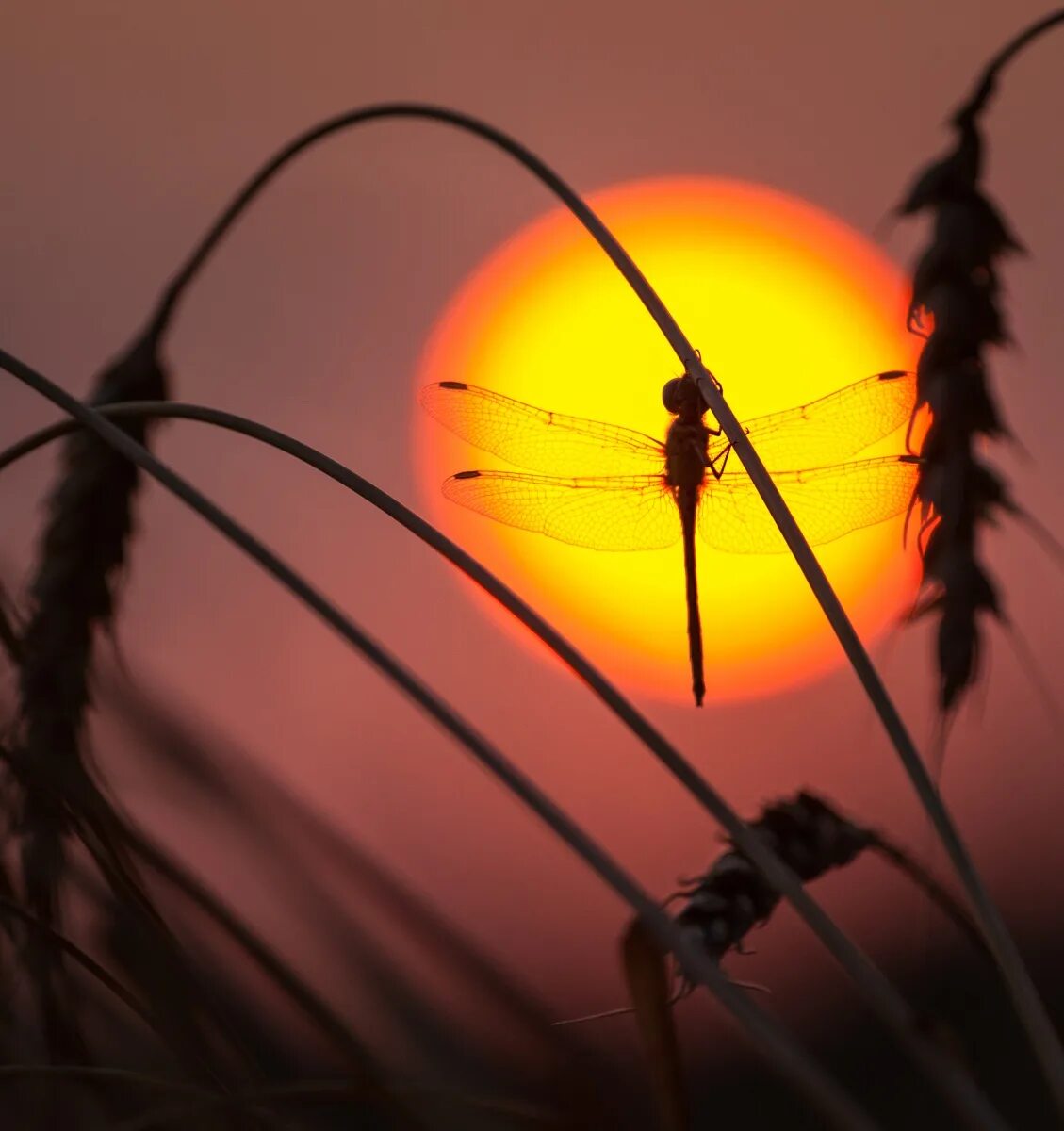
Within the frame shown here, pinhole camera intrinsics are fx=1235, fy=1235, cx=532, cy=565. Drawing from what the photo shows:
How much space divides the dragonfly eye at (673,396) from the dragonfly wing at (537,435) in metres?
0.29

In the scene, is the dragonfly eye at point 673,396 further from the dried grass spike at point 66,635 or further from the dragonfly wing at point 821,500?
the dried grass spike at point 66,635

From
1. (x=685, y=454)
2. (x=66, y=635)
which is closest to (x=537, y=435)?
(x=685, y=454)

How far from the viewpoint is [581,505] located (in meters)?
2.39

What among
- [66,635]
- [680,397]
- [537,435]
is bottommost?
[66,635]

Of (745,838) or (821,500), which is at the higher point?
(821,500)

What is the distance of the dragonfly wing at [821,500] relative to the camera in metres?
2.13

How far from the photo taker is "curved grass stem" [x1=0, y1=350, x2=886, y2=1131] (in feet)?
1.97

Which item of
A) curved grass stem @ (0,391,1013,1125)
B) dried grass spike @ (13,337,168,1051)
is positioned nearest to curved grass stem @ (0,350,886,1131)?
curved grass stem @ (0,391,1013,1125)

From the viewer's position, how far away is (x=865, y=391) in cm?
229

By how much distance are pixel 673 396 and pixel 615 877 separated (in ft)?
5.15

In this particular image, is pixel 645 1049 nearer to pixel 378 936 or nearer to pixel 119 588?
pixel 378 936

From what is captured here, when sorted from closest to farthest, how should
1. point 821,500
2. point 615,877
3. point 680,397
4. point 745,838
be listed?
point 615,877
point 745,838
point 680,397
point 821,500

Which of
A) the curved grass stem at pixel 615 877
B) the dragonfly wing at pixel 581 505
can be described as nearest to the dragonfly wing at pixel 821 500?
the dragonfly wing at pixel 581 505

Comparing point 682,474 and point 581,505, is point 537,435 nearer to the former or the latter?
point 581,505
